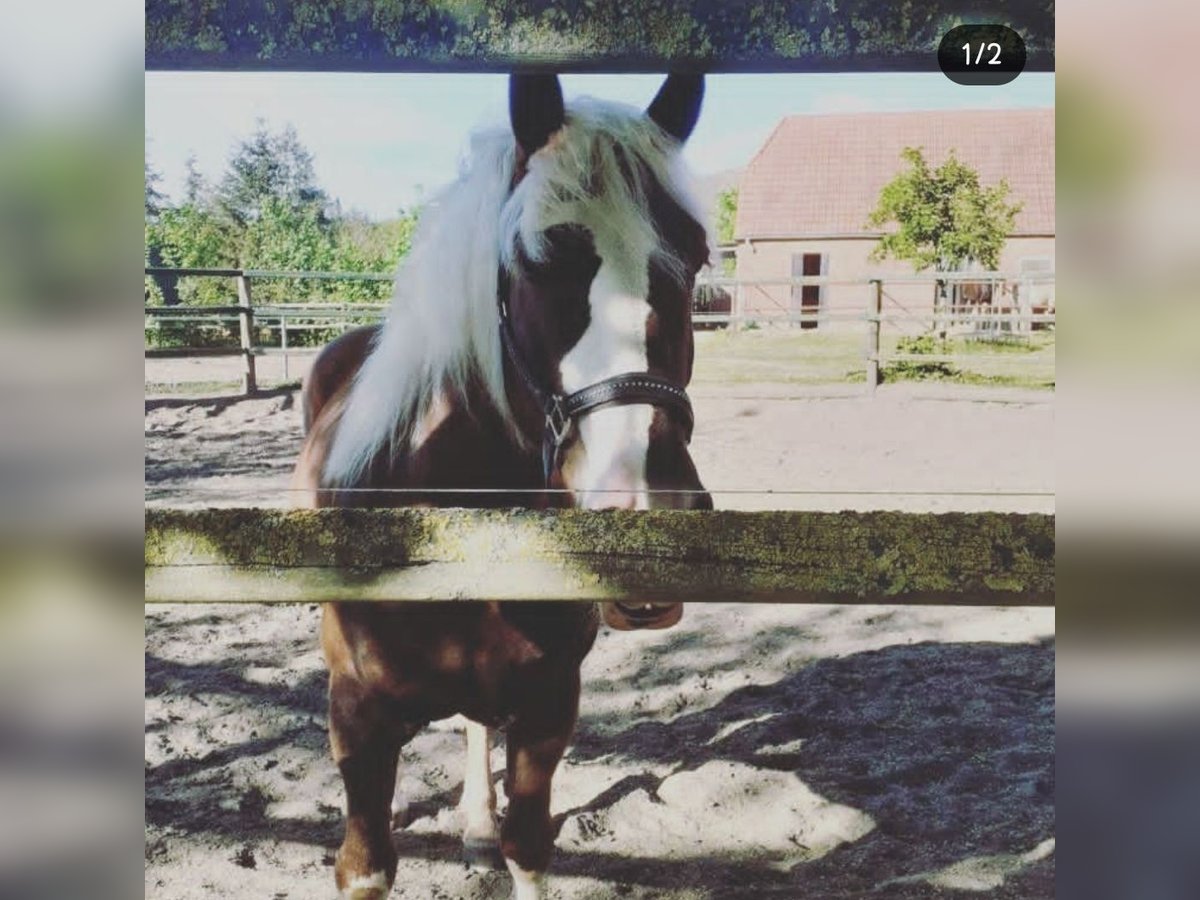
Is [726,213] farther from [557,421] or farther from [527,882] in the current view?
[527,882]

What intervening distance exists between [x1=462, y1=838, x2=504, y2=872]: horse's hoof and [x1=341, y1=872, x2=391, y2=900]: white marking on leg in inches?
15.2

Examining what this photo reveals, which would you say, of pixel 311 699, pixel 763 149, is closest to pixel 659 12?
pixel 763 149

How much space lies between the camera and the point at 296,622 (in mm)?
2480

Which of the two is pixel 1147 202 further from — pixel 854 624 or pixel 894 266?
pixel 854 624

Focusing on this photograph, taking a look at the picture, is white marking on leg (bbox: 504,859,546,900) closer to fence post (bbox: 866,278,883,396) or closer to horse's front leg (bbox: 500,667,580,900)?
horse's front leg (bbox: 500,667,580,900)

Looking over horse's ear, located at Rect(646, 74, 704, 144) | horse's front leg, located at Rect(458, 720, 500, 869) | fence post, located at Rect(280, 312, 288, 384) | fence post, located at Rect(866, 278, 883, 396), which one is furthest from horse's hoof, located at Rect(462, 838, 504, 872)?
horse's ear, located at Rect(646, 74, 704, 144)

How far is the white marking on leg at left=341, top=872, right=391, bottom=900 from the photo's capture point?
1.51 meters

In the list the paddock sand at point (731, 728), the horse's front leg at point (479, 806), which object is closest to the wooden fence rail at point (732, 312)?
the paddock sand at point (731, 728)

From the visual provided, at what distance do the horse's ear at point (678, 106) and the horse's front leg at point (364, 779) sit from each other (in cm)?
97

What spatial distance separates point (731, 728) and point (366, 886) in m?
1.10

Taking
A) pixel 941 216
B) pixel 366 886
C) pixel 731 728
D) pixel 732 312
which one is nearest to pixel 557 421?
pixel 732 312

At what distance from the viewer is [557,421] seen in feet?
4.08

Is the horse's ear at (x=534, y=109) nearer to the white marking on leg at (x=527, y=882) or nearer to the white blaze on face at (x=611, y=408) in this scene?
the white blaze on face at (x=611, y=408)

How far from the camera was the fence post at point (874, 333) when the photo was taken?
129 cm
